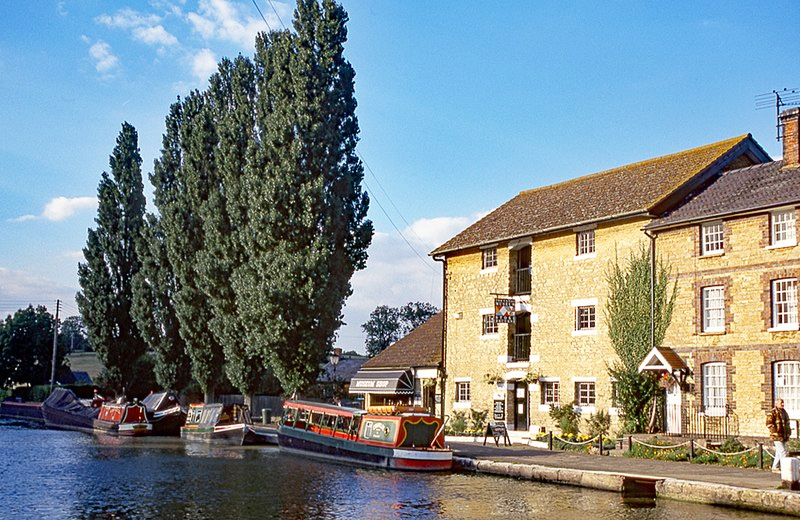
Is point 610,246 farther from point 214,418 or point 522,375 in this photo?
point 214,418

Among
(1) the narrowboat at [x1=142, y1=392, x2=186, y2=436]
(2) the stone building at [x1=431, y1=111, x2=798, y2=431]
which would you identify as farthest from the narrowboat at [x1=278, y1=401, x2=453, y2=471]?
(1) the narrowboat at [x1=142, y1=392, x2=186, y2=436]

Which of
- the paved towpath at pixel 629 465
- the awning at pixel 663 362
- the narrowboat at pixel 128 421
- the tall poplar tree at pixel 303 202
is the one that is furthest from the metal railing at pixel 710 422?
the narrowboat at pixel 128 421

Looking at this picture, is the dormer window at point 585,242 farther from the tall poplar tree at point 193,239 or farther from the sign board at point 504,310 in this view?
the tall poplar tree at point 193,239

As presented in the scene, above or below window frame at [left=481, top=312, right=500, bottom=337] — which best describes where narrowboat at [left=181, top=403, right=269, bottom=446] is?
below

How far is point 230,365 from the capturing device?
4181 cm

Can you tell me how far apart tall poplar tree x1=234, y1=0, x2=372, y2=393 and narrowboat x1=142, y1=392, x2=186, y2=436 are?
1065cm

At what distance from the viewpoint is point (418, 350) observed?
42.5 m

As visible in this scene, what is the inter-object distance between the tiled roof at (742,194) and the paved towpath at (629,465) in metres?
8.55

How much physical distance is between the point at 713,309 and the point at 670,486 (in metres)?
9.77

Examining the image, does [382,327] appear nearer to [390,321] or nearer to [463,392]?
[390,321]

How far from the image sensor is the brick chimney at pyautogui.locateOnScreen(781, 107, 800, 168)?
29109 millimetres

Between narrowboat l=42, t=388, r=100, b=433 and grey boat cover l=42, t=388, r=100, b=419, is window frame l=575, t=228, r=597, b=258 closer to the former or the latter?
narrowboat l=42, t=388, r=100, b=433

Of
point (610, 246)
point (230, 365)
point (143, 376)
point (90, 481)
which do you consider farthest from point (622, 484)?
point (143, 376)

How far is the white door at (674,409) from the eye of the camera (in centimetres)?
2905
